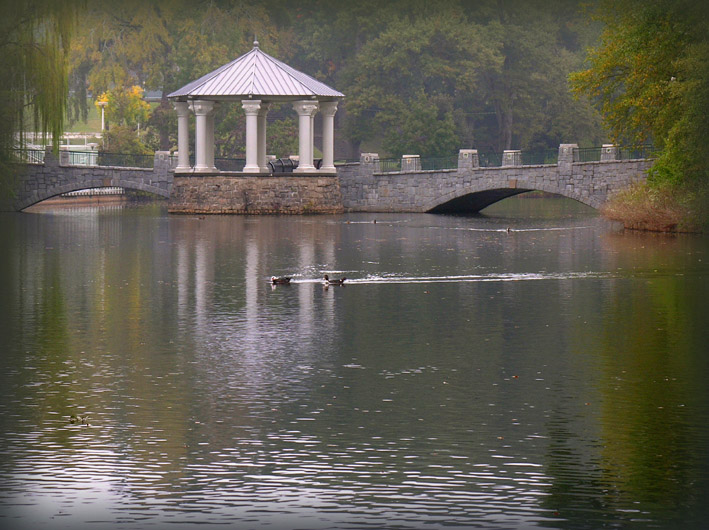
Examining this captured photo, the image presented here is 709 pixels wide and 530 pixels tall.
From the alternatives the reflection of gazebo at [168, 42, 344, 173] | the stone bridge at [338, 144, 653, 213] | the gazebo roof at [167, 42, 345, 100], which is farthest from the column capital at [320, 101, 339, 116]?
the stone bridge at [338, 144, 653, 213]

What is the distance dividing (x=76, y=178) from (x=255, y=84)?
10579 millimetres

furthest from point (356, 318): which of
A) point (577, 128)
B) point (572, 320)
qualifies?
point (577, 128)

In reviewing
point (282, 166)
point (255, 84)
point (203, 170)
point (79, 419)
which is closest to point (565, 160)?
point (282, 166)

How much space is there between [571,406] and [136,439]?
4172mm

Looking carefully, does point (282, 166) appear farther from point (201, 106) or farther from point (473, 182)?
point (473, 182)

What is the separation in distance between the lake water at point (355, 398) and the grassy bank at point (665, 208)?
1156cm

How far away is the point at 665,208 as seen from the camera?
4103 cm

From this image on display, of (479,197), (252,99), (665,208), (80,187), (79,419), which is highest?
(252,99)

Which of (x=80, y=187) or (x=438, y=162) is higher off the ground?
(x=438, y=162)

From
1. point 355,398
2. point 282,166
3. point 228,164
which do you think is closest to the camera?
point 355,398

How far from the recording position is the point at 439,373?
14695 mm

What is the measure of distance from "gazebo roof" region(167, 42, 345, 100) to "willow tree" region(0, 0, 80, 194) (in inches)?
283

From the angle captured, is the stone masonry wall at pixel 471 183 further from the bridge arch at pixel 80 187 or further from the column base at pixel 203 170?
the bridge arch at pixel 80 187

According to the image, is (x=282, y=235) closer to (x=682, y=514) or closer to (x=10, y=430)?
(x=10, y=430)
